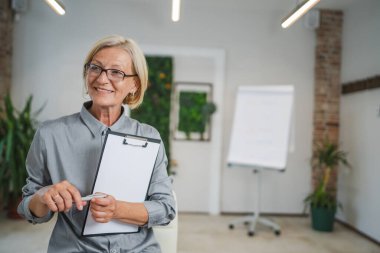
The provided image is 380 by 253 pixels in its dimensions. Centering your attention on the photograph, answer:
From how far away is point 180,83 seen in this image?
4898 millimetres

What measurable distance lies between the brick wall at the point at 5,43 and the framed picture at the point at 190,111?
2345 millimetres

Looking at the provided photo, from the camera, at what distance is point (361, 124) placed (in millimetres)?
4250

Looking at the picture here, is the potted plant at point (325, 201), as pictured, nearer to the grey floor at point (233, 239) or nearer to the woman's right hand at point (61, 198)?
the grey floor at point (233, 239)

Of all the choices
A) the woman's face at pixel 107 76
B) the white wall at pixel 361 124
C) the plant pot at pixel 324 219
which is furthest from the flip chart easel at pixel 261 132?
the woman's face at pixel 107 76

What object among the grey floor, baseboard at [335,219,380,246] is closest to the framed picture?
the grey floor

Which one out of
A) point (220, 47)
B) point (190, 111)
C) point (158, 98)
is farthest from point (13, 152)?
point (220, 47)

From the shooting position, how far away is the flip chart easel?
4070 millimetres

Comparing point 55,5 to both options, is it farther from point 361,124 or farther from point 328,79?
point 328,79

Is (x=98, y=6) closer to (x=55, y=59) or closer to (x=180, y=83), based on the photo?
(x=55, y=59)

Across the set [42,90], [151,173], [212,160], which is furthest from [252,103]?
[151,173]

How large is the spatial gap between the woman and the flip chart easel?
9.83 feet

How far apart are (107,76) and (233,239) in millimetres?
3074

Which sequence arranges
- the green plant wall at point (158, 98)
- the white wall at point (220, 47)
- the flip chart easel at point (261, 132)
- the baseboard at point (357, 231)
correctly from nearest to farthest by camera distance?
the baseboard at point (357, 231)
the flip chart easel at point (261, 132)
the white wall at point (220, 47)
the green plant wall at point (158, 98)

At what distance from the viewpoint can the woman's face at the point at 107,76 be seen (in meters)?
1.21
